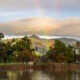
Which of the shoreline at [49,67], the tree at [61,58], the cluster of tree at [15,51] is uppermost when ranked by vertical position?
the cluster of tree at [15,51]

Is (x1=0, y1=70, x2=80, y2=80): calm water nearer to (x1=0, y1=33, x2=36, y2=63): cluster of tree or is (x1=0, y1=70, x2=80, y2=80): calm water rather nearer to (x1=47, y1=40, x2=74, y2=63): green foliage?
(x1=0, y1=33, x2=36, y2=63): cluster of tree

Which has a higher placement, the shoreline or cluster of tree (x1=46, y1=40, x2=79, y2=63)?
cluster of tree (x1=46, y1=40, x2=79, y2=63)

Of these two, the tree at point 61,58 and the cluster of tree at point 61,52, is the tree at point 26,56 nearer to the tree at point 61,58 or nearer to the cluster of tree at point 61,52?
the cluster of tree at point 61,52

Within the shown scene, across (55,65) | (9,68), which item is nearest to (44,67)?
(55,65)

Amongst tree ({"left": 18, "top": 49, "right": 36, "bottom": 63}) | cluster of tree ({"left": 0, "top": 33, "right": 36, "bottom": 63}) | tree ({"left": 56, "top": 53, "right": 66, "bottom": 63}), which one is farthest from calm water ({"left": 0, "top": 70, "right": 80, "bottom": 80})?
tree ({"left": 56, "top": 53, "right": 66, "bottom": 63})

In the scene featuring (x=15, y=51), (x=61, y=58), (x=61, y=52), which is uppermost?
(x=15, y=51)

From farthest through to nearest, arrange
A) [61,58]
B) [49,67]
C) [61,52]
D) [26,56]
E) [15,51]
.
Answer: [61,52] < [15,51] < [61,58] < [26,56] < [49,67]

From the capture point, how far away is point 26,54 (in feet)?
454

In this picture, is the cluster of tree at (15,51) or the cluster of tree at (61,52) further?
A: the cluster of tree at (61,52)

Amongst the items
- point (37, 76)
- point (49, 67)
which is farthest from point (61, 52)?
point (37, 76)

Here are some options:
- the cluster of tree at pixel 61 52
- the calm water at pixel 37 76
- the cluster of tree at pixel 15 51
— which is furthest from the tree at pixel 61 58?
the calm water at pixel 37 76

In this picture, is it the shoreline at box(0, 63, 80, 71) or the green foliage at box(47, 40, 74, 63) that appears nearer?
the shoreline at box(0, 63, 80, 71)

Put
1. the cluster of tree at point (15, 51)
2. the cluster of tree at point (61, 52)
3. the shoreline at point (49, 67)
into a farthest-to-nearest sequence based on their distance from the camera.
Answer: the cluster of tree at point (61, 52) → the cluster of tree at point (15, 51) → the shoreline at point (49, 67)

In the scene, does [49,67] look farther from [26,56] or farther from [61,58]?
[26,56]
